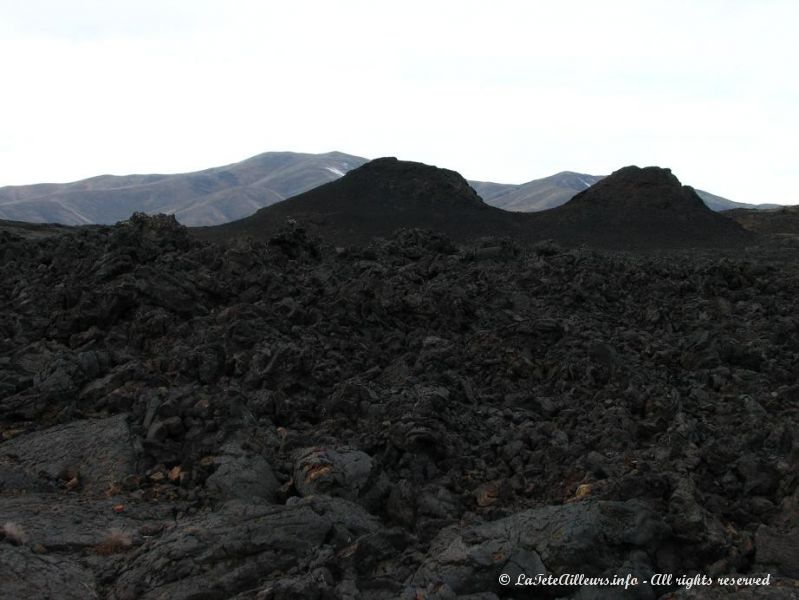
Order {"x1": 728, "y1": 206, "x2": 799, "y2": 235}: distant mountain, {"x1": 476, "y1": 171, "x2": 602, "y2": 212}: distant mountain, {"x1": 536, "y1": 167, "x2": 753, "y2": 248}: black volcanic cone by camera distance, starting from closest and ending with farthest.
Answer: {"x1": 536, "y1": 167, "x2": 753, "y2": 248}: black volcanic cone, {"x1": 728, "y1": 206, "x2": 799, "y2": 235}: distant mountain, {"x1": 476, "y1": 171, "x2": 602, "y2": 212}: distant mountain

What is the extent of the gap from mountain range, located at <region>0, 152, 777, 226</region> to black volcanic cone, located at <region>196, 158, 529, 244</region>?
77.6 meters

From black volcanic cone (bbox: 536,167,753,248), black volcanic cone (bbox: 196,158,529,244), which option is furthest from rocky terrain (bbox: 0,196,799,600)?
black volcanic cone (bbox: 196,158,529,244)

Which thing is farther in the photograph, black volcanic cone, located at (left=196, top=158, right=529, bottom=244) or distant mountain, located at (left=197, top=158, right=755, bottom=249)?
black volcanic cone, located at (left=196, top=158, right=529, bottom=244)

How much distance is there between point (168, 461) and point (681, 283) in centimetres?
1083

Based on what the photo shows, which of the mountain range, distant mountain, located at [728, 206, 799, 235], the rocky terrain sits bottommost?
the rocky terrain

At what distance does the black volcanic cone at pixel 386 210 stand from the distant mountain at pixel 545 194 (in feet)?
261

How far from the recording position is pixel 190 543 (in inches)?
218

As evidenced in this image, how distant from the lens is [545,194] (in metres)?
135

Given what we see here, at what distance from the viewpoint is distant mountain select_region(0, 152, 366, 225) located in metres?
122

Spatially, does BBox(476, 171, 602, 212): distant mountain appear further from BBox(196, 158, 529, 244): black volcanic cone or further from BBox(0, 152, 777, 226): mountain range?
BBox(196, 158, 529, 244): black volcanic cone

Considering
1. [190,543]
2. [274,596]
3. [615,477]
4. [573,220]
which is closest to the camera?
[274,596]

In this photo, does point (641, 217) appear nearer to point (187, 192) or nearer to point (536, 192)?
point (536, 192)

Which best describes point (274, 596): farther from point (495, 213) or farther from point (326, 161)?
point (326, 161)

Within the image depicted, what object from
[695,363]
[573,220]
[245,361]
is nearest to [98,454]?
[245,361]
